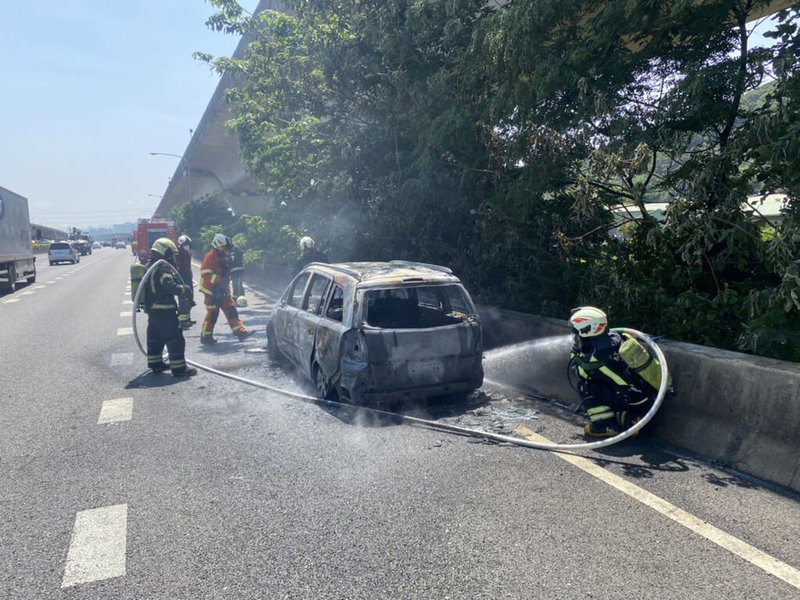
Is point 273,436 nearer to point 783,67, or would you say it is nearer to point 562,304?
point 562,304

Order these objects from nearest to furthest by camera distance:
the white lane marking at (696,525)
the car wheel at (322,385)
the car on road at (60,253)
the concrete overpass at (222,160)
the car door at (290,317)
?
the white lane marking at (696,525)
the car wheel at (322,385)
the car door at (290,317)
the concrete overpass at (222,160)
the car on road at (60,253)

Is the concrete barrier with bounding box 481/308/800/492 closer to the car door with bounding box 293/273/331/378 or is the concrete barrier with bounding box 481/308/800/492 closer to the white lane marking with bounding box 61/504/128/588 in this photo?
the car door with bounding box 293/273/331/378

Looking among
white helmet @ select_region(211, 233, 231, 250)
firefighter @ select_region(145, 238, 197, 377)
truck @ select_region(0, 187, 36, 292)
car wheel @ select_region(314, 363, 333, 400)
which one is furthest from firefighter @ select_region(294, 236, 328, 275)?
truck @ select_region(0, 187, 36, 292)

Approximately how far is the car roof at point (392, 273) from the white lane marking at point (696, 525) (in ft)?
7.44

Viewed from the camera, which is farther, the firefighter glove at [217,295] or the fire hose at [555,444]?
the firefighter glove at [217,295]

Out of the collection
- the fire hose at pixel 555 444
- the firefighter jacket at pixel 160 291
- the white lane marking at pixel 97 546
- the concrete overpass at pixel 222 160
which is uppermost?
the concrete overpass at pixel 222 160

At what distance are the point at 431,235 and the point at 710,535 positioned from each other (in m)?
7.70

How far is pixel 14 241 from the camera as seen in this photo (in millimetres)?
21969

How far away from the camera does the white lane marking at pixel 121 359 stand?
8719mm

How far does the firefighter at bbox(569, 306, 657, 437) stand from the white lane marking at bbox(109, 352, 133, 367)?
6759 mm

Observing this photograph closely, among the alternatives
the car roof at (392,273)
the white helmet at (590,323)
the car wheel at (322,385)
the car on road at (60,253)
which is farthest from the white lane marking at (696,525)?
the car on road at (60,253)

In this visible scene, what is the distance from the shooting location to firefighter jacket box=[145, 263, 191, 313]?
7.89 metres

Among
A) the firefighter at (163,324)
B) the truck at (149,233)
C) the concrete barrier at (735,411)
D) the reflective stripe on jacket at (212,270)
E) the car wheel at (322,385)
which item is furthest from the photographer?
the truck at (149,233)

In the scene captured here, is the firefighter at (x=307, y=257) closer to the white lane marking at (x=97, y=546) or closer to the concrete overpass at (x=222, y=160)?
the white lane marking at (x=97, y=546)
